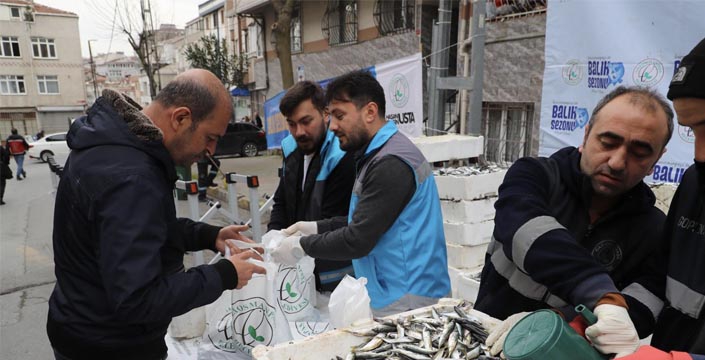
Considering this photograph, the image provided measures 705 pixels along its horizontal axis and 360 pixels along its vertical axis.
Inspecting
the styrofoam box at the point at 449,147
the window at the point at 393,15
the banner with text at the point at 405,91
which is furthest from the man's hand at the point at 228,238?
the window at the point at 393,15

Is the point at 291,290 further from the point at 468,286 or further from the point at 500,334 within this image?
the point at 468,286

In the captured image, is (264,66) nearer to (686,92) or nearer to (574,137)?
(574,137)

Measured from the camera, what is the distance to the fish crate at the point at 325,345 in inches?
67.9

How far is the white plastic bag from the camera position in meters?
2.12

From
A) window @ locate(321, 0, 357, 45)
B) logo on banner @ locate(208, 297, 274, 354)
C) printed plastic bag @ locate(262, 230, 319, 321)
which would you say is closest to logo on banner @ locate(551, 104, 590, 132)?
printed plastic bag @ locate(262, 230, 319, 321)

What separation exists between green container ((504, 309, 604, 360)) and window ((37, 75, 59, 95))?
56153 millimetres

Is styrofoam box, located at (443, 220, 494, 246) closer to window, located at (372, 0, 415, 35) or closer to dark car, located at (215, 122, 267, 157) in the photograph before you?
window, located at (372, 0, 415, 35)

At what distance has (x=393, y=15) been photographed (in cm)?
1488

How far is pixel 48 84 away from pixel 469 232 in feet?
180

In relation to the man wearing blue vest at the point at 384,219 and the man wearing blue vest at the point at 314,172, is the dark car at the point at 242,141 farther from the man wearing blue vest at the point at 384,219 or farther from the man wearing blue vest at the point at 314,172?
the man wearing blue vest at the point at 384,219

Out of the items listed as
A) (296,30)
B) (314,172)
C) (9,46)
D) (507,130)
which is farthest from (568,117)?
(9,46)

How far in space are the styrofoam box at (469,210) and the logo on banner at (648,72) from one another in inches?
63.7

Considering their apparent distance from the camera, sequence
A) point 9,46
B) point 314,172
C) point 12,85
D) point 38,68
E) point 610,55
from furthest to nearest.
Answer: point 38,68 < point 9,46 < point 12,85 < point 610,55 < point 314,172

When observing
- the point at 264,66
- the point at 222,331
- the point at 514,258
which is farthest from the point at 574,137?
the point at 264,66
